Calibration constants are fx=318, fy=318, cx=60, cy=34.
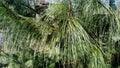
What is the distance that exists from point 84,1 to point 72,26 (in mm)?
240

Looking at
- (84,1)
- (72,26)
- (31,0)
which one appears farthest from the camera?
(31,0)

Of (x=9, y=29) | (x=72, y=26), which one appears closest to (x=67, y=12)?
(x=72, y=26)

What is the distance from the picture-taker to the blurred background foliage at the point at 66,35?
183 cm

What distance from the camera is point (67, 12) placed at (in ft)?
6.14

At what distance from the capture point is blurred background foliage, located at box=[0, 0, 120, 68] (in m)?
1.83

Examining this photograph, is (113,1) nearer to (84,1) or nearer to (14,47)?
(84,1)

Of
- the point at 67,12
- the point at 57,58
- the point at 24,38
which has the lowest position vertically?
the point at 57,58

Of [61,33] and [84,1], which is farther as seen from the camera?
[84,1]

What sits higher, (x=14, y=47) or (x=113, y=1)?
(x=113, y=1)

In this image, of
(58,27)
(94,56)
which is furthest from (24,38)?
(94,56)

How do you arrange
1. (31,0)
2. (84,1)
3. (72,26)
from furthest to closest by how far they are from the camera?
(31,0)
(84,1)
(72,26)

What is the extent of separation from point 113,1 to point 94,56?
0.43m

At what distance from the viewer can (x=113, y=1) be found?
2096mm

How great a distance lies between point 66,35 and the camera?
5.93 feet
